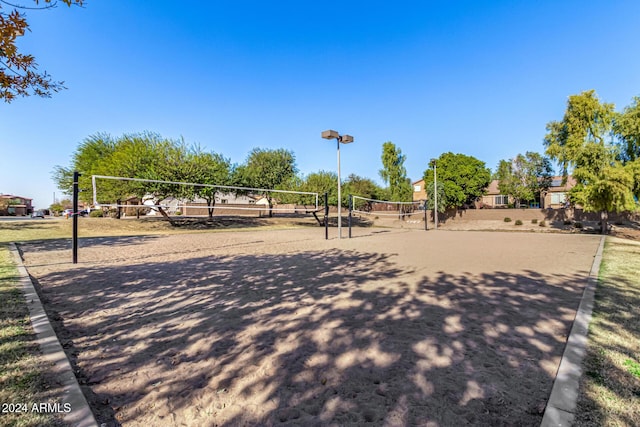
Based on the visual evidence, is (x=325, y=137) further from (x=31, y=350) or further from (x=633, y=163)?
(x=633, y=163)

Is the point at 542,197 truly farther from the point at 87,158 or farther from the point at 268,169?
the point at 87,158

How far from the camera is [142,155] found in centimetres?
2325

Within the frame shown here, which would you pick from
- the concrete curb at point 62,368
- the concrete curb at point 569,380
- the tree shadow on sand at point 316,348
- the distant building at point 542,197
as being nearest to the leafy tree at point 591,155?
the distant building at point 542,197

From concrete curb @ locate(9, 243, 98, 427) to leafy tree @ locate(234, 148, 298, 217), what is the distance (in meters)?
26.9

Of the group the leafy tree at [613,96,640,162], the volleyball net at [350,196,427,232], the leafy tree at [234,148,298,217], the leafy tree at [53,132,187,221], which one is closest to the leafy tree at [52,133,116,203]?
the leafy tree at [53,132,187,221]

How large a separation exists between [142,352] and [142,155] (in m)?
24.2

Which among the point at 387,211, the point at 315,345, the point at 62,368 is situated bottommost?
the point at 315,345

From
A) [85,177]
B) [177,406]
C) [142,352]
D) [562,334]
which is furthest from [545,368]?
[85,177]

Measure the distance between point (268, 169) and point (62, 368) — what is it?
120ft

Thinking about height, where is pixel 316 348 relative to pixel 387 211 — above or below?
below

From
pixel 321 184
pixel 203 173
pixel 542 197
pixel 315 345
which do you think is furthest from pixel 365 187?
pixel 315 345

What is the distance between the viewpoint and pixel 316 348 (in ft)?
9.89

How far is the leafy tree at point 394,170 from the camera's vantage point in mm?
45531

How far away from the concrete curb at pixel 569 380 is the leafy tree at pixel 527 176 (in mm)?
43521
